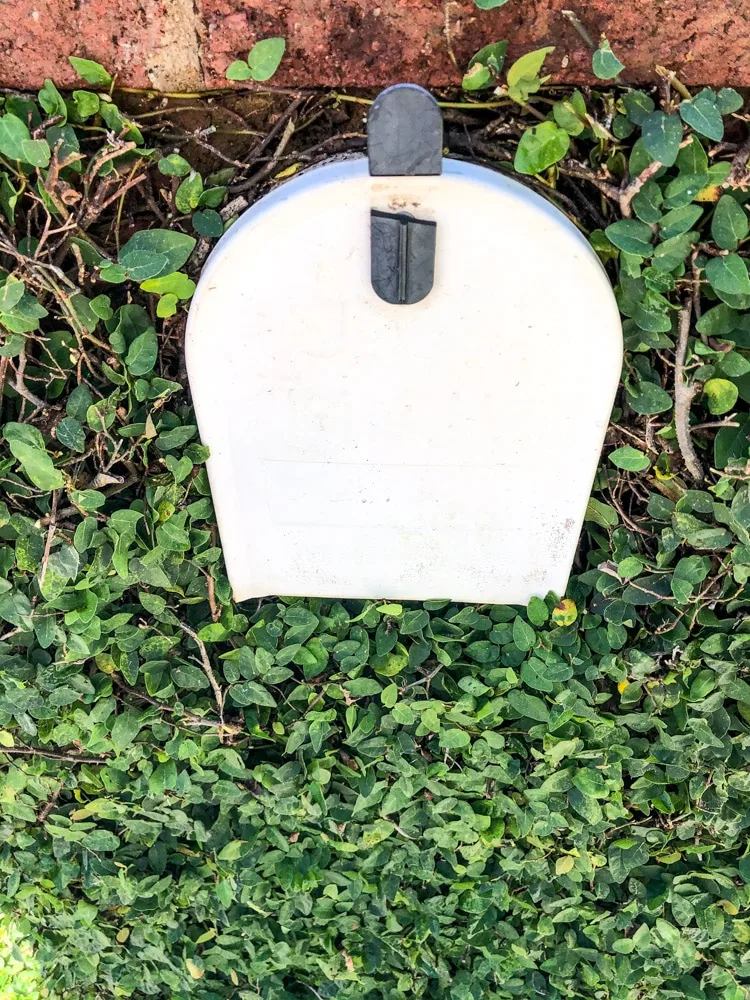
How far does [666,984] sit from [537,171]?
1.65 metres

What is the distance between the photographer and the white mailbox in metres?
0.94

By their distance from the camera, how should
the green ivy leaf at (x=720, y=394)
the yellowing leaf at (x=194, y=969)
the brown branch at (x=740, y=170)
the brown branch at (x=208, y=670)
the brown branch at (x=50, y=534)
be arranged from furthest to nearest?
the yellowing leaf at (x=194, y=969) → the brown branch at (x=208, y=670) → the brown branch at (x=50, y=534) → the green ivy leaf at (x=720, y=394) → the brown branch at (x=740, y=170)

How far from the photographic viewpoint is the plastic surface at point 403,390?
95cm

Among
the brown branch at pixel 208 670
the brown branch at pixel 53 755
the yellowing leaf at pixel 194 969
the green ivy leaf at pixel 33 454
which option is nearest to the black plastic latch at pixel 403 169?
the green ivy leaf at pixel 33 454

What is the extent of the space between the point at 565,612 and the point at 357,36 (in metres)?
0.92

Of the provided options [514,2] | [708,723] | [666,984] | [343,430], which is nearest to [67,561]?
→ [343,430]

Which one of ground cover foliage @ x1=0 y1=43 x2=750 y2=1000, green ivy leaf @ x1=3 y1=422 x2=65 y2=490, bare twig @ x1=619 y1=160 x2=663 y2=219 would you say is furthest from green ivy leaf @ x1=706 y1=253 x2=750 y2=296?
green ivy leaf @ x1=3 y1=422 x2=65 y2=490

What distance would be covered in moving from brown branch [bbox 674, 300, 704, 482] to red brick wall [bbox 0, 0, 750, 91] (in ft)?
1.00

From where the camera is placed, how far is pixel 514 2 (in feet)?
3.02

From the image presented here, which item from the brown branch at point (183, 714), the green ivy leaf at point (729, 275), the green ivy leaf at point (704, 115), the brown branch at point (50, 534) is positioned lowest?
the brown branch at point (183, 714)

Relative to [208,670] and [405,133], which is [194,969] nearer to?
[208,670]

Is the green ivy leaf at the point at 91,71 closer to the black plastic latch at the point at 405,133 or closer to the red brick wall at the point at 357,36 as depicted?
the red brick wall at the point at 357,36

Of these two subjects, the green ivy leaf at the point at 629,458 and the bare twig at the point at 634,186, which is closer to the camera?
the bare twig at the point at 634,186

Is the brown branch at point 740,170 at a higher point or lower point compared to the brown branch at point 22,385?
higher
